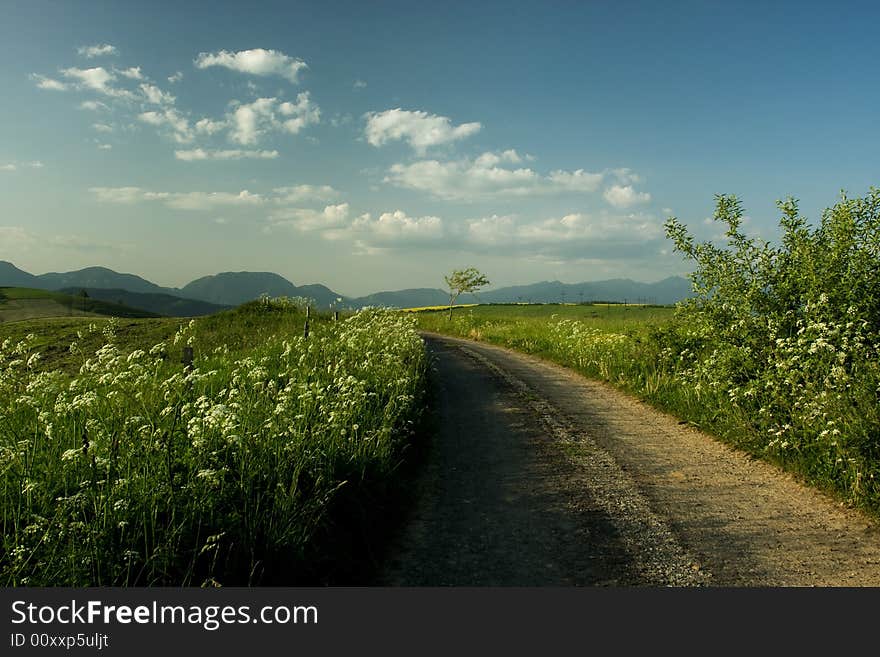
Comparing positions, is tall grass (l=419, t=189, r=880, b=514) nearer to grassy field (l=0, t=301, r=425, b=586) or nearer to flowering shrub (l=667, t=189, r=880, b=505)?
flowering shrub (l=667, t=189, r=880, b=505)

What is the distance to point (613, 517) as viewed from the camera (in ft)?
22.0

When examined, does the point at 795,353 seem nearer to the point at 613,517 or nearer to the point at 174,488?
the point at 613,517

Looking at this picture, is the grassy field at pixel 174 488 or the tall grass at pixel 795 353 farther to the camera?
the tall grass at pixel 795 353

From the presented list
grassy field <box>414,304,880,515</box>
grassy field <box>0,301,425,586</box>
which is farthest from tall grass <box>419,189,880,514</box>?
grassy field <box>0,301,425,586</box>

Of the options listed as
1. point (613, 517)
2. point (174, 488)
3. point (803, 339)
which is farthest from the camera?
point (803, 339)

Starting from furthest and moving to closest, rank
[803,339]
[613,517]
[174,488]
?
[803,339] < [613,517] < [174,488]

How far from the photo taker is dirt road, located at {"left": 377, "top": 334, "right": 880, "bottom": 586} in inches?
211

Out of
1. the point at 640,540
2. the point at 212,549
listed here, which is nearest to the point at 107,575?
the point at 212,549

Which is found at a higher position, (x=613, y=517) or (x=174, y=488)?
(x=174, y=488)

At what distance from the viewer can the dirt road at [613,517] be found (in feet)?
17.6

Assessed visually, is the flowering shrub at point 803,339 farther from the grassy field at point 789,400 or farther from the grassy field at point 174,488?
the grassy field at point 174,488

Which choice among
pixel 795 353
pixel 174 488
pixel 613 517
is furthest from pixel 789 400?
pixel 174 488

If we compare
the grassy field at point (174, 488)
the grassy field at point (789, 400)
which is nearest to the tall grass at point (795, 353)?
the grassy field at point (789, 400)

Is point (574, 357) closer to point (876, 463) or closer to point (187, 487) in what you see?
point (876, 463)
